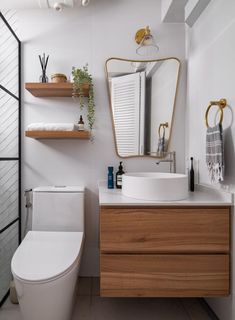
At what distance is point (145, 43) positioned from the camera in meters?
1.94

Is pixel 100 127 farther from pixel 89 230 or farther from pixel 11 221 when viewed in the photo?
pixel 11 221

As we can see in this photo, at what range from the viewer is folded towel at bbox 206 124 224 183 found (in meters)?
1.32

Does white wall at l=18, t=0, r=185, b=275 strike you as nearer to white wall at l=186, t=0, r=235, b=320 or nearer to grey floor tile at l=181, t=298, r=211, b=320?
white wall at l=186, t=0, r=235, b=320

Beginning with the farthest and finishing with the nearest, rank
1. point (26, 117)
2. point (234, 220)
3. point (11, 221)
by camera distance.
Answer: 1. point (26, 117)
2. point (11, 221)
3. point (234, 220)

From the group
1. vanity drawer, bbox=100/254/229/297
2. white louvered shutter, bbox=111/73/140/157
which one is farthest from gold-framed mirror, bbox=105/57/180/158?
vanity drawer, bbox=100/254/229/297

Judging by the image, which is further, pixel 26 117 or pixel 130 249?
pixel 26 117

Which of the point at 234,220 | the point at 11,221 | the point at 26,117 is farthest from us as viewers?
the point at 26,117

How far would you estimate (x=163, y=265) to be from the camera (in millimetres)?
1309

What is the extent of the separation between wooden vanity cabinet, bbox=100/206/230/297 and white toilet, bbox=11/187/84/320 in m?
0.21

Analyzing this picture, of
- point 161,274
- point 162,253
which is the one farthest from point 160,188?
point 161,274

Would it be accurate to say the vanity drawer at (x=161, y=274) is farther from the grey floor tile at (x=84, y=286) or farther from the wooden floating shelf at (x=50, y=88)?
the wooden floating shelf at (x=50, y=88)

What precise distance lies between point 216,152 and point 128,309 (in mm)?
1215

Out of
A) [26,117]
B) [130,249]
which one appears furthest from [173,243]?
[26,117]

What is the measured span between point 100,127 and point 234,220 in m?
1.21
